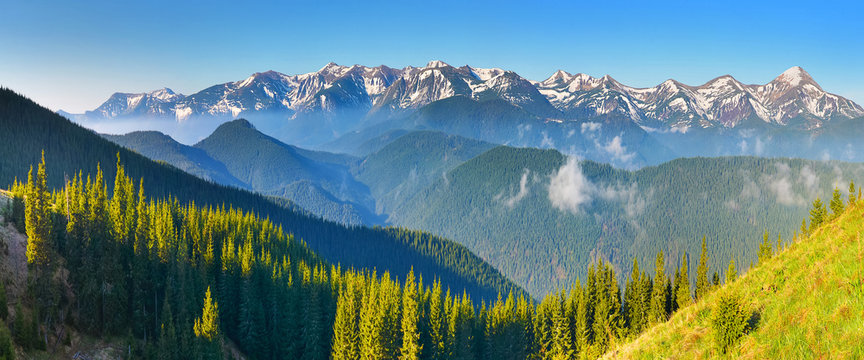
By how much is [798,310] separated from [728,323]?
10.8 feet

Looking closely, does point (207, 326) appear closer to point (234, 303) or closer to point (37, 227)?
point (234, 303)

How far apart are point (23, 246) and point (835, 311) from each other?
→ 86028mm

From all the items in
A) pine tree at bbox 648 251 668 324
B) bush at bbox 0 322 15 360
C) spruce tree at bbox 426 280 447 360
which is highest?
pine tree at bbox 648 251 668 324

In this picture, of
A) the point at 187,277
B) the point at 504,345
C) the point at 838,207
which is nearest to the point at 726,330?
the point at 838,207

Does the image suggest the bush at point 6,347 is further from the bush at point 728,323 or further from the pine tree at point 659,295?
the pine tree at point 659,295

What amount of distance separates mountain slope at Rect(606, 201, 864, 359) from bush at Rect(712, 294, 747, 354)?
367mm

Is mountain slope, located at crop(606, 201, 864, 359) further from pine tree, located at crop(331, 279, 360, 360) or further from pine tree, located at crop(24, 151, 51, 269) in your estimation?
pine tree, located at crop(24, 151, 51, 269)

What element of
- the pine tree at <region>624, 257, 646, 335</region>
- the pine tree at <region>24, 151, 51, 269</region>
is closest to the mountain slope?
the pine tree at <region>624, 257, 646, 335</region>

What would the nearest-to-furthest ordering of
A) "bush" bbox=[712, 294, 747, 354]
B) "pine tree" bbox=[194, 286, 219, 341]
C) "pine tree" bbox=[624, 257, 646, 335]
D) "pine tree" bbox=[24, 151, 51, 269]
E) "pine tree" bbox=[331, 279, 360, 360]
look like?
"bush" bbox=[712, 294, 747, 354], "pine tree" bbox=[24, 151, 51, 269], "pine tree" bbox=[194, 286, 219, 341], "pine tree" bbox=[624, 257, 646, 335], "pine tree" bbox=[331, 279, 360, 360]

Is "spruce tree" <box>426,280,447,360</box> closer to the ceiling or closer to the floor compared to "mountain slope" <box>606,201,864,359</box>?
closer to the floor

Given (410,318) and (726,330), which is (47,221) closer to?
(410,318)

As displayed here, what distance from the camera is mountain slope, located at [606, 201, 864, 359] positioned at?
2028 centimetres

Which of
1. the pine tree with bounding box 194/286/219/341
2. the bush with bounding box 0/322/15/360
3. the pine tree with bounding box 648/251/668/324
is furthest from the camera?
the pine tree with bounding box 648/251/668/324

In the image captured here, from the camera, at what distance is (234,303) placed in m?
89.9
